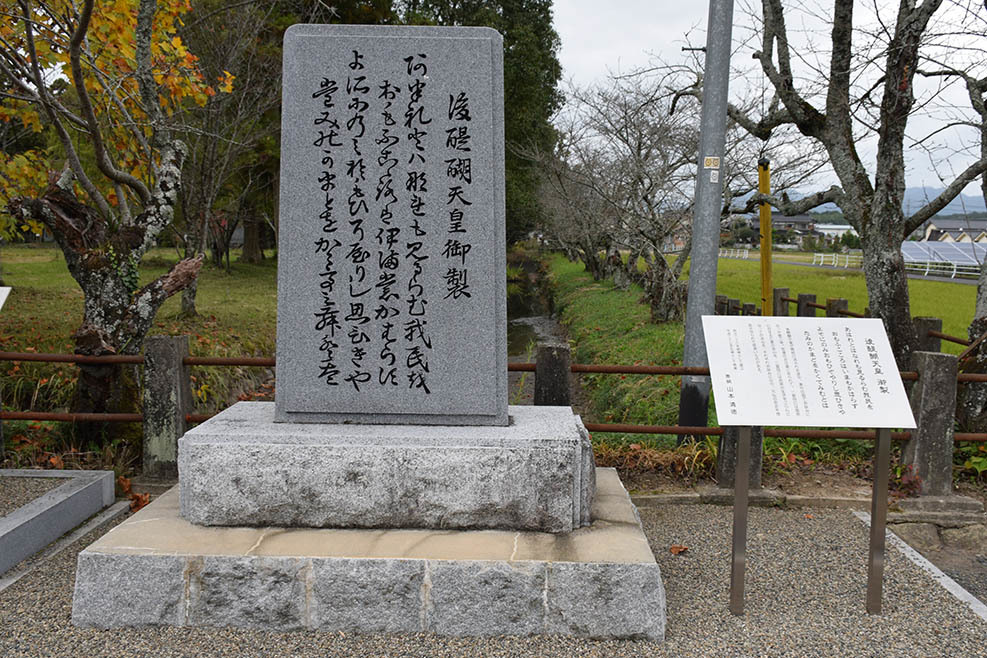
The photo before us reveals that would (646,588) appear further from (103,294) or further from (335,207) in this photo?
(103,294)

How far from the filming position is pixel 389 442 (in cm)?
329

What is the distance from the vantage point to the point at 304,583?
3059 millimetres

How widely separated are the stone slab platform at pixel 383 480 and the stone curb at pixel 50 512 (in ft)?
3.61

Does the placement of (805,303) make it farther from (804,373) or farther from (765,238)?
(804,373)

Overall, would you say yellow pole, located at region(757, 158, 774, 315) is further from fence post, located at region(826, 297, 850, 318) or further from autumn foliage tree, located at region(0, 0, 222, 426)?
autumn foliage tree, located at region(0, 0, 222, 426)

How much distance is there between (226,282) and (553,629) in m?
17.1

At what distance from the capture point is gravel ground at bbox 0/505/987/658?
9.61 ft

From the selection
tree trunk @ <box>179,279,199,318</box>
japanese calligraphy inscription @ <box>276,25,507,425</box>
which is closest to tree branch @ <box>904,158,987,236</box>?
japanese calligraphy inscription @ <box>276,25,507,425</box>

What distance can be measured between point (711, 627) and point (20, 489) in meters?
3.95

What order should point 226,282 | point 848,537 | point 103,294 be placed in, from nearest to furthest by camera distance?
point 848,537 → point 103,294 → point 226,282

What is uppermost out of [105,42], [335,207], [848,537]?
[105,42]

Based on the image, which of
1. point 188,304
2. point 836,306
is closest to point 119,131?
point 188,304

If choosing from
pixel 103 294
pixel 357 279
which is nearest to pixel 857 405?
pixel 357 279

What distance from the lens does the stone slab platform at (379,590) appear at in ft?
9.91
